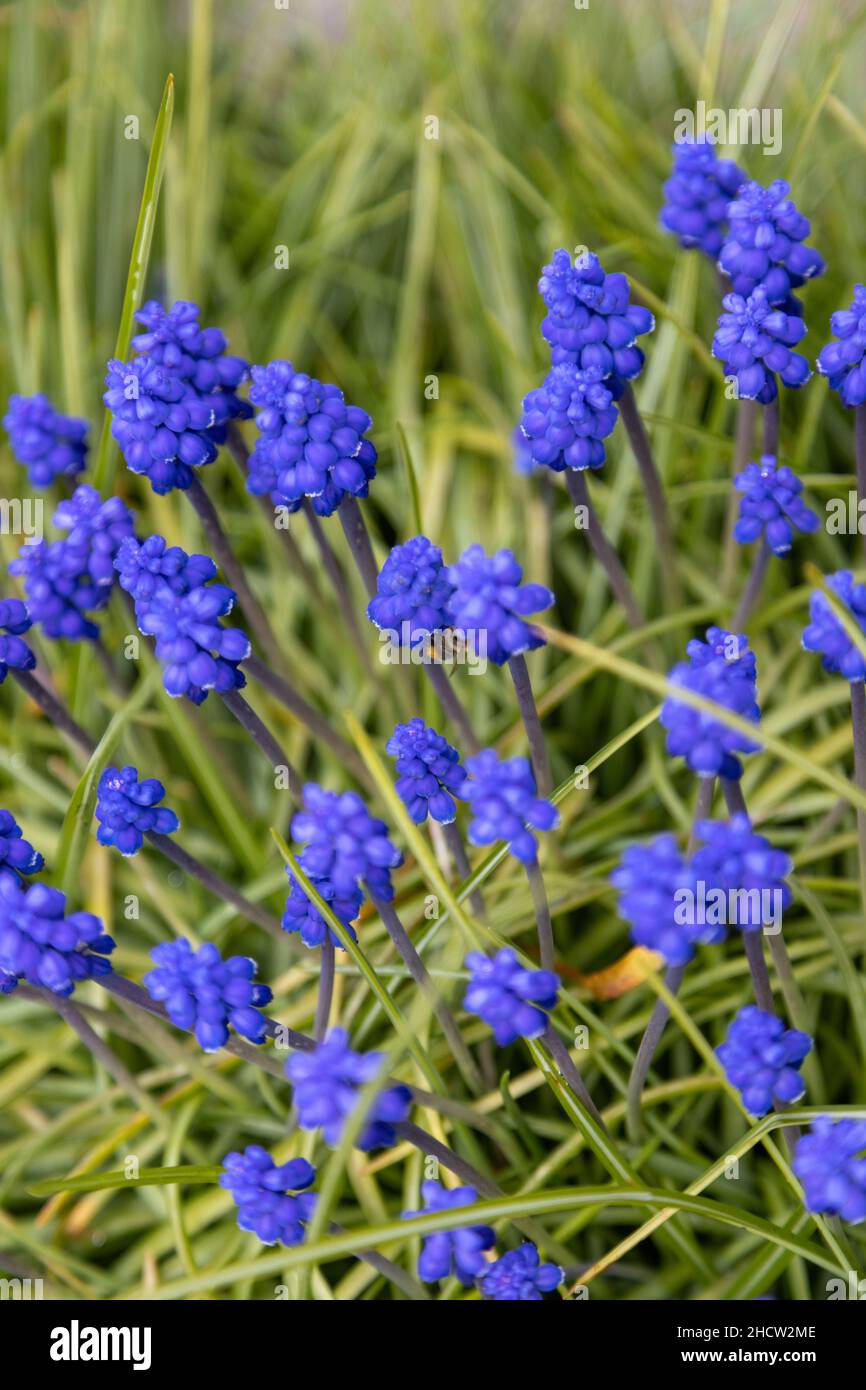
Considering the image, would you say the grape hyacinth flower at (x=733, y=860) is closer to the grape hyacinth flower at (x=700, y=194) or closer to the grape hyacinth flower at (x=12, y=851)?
the grape hyacinth flower at (x=12, y=851)

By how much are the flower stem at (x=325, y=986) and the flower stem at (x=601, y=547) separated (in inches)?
27.2

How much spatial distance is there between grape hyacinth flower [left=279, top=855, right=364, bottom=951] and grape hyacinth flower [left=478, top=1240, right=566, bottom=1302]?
0.41 meters

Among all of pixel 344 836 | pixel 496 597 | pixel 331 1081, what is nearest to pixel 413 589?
pixel 496 597

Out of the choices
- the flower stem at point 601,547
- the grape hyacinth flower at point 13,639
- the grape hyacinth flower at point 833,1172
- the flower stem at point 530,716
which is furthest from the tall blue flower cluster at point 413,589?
the grape hyacinth flower at point 833,1172

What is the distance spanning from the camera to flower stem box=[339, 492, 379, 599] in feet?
5.81

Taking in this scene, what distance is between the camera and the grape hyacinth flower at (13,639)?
1.66 metres

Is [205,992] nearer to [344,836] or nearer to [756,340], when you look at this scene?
[344,836]

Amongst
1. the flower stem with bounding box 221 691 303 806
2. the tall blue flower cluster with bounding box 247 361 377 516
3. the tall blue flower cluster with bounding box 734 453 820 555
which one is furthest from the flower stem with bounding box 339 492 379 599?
the tall blue flower cluster with bounding box 734 453 820 555

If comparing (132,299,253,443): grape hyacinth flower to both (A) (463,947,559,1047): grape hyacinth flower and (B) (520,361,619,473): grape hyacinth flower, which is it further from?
(A) (463,947,559,1047): grape hyacinth flower

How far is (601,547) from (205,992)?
93 cm
